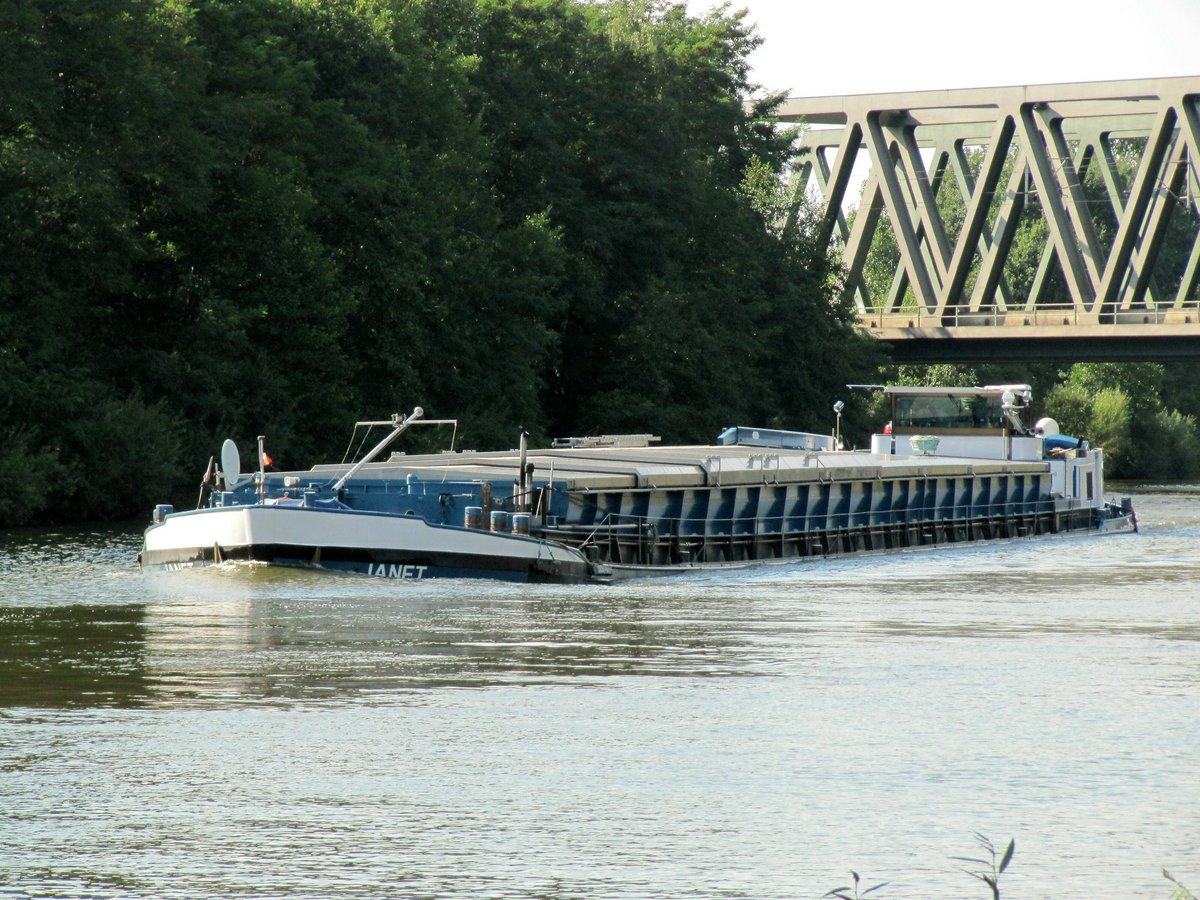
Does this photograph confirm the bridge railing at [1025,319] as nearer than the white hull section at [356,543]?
No

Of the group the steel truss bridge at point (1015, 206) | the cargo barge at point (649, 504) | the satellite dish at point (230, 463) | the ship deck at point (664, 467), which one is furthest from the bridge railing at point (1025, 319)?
the satellite dish at point (230, 463)

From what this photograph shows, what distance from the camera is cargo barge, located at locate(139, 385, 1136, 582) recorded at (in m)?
29.6

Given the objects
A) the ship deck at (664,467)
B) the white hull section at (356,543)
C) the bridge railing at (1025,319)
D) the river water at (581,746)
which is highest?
the bridge railing at (1025,319)

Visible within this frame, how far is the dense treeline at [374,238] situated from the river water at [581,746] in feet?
76.1

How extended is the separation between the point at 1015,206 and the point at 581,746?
257ft

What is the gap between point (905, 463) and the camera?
43719mm

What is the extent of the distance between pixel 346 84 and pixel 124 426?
1768 centimetres

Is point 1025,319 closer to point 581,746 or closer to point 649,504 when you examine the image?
point 649,504

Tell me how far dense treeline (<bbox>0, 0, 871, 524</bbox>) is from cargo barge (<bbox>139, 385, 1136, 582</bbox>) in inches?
491

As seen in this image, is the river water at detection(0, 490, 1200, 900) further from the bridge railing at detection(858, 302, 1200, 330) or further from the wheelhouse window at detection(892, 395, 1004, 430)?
the bridge railing at detection(858, 302, 1200, 330)

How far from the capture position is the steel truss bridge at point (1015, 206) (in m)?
78.9

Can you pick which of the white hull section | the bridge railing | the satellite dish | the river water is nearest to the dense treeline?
the bridge railing

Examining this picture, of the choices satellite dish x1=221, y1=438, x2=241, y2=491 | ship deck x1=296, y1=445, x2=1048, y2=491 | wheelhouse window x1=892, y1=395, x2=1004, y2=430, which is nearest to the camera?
satellite dish x1=221, y1=438, x2=241, y2=491

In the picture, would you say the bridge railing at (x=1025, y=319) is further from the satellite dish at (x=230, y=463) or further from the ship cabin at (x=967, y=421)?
the satellite dish at (x=230, y=463)
